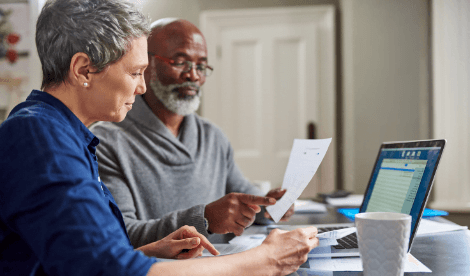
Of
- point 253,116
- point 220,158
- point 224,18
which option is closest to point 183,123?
point 220,158

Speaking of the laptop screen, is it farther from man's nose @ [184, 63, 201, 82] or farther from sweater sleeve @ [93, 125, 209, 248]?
man's nose @ [184, 63, 201, 82]

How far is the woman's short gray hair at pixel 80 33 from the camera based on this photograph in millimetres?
614

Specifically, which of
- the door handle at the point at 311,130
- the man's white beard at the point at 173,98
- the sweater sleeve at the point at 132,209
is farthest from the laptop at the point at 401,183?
the door handle at the point at 311,130

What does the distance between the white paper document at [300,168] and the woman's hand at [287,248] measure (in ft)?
0.60

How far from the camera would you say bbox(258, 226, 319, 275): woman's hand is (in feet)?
2.02

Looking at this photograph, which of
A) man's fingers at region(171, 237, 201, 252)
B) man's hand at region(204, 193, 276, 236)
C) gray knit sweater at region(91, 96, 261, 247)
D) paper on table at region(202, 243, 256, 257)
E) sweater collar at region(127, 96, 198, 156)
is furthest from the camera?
sweater collar at region(127, 96, 198, 156)

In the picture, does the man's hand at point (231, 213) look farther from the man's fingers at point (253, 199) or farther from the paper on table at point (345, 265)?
the paper on table at point (345, 265)

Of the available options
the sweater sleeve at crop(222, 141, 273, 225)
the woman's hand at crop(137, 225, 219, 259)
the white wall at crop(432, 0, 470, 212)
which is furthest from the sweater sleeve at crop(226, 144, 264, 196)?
the white wall at crop(432, 0, 470, 212)

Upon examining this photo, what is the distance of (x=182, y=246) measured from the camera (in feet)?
2.57

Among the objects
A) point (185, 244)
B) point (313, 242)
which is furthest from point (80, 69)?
point (313, 242)

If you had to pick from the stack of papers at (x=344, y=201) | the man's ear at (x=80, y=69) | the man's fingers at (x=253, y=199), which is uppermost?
the man's ear at (x=80, y=69)

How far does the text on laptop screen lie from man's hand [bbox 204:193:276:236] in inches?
13.2

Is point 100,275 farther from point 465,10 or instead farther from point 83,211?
point 465,10

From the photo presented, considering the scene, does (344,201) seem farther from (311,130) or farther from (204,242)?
(311,130)
